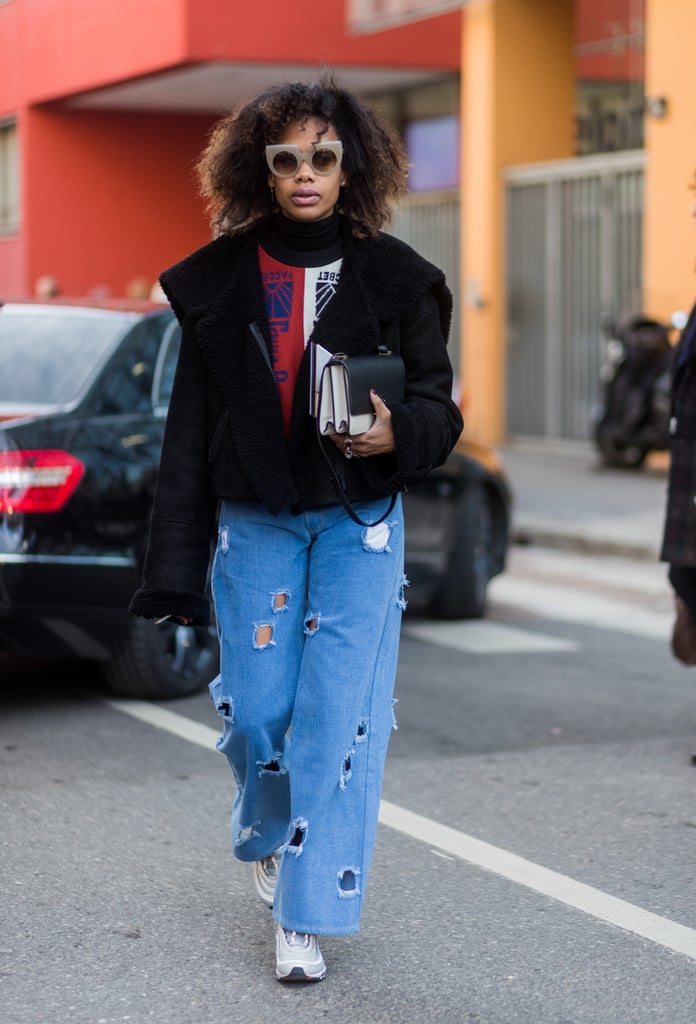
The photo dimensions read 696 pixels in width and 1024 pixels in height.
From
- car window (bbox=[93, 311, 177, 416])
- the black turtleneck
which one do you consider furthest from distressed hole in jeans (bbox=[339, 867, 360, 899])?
car window (bbox=[93, 311, 177, 416])

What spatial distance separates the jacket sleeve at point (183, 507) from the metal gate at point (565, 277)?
1368 centimetres

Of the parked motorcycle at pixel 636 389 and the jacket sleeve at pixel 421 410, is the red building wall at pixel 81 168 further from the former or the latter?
the jacket sleeve at pixel 421 410

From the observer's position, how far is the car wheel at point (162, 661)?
22.0ft

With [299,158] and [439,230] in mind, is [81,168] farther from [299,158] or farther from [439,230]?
[299,158]

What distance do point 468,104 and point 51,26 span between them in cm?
817

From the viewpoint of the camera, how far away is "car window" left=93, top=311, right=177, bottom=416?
6.77 meters

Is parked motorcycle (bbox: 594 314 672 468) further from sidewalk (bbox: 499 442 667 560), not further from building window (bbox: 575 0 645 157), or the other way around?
building window (bbox: 575 0 645 157)

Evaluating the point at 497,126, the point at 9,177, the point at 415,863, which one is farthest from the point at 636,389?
the point at 9,177

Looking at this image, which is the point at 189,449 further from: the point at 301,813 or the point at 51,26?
the point at 51,26

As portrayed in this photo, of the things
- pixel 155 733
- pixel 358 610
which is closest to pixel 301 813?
pixel 358 610

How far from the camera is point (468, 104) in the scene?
20.1 meters

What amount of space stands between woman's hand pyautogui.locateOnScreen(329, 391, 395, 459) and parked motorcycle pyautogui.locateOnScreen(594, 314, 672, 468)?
478 inches

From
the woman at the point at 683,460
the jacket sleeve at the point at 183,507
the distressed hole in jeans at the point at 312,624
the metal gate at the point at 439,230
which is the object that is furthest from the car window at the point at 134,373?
the metal gate at the point at 439,230

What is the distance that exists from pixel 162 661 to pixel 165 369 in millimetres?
1126
